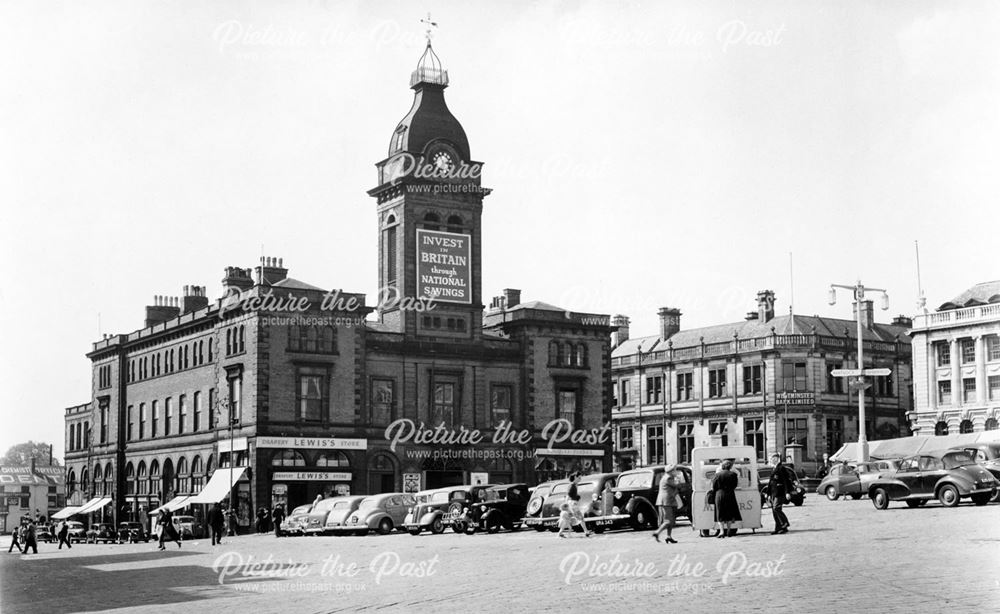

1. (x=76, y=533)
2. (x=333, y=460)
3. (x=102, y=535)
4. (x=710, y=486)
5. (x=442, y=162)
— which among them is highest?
(x=442, y=162)

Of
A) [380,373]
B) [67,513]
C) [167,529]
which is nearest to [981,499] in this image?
[167,529]

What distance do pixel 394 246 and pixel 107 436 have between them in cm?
2493

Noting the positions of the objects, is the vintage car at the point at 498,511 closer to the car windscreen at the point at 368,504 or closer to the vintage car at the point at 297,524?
the car windscreen at the point at 368,504

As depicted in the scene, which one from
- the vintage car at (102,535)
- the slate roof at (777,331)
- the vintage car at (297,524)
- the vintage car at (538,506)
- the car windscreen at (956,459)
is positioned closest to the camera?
the car windscreen at (956,459)

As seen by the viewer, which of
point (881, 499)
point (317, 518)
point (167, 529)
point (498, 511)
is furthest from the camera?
point (317, 518)

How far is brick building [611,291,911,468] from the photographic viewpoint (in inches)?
3484

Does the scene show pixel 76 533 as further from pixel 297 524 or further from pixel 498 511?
pixel 498 511

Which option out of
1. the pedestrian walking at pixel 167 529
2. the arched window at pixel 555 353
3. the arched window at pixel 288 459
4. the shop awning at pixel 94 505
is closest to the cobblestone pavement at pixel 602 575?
the pedestrian walking at pixel 167 529

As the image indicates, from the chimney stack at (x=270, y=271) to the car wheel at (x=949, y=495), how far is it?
4199 cm

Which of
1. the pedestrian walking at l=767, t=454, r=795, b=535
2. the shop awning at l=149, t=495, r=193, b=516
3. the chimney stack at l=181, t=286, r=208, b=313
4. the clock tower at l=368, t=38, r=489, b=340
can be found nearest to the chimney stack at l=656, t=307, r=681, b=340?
the clock tower at l=368, t=38, r=489, b=340

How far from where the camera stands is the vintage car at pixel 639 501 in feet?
118

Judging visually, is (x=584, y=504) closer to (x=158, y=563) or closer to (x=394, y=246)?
(x=158, y=563)

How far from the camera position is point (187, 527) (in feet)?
196

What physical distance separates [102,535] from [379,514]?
22.8 metres
